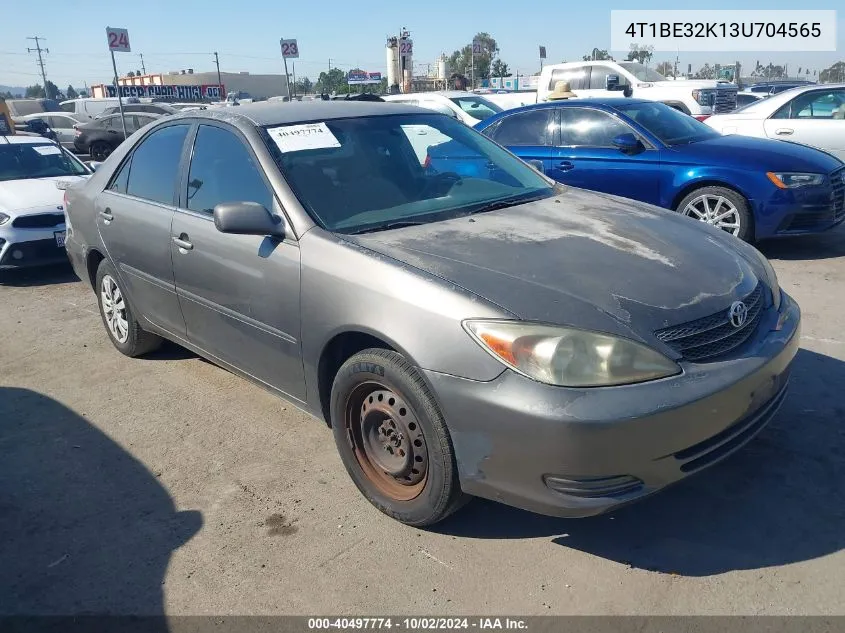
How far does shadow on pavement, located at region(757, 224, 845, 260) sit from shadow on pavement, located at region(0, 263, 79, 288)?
7160mm

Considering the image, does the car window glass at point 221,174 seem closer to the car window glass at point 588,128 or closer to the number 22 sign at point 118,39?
the car window glass at point 588,128

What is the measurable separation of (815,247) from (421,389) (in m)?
5.96

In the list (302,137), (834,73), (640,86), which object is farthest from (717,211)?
(834,73)

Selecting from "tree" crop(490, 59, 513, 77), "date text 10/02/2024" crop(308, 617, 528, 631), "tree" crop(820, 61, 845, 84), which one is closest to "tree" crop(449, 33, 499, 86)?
"tree" crop(490, 59, 513, 77)

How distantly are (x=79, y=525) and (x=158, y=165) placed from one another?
2148 mm

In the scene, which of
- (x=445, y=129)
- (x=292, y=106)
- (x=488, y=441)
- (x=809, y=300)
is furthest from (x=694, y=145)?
(x=488, y=441)

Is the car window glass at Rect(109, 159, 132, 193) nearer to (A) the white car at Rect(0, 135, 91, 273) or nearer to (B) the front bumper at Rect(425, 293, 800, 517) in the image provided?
(A) the white car at Rect(0, 135, 91, 273)

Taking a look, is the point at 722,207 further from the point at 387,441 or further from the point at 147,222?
the point at 147,222

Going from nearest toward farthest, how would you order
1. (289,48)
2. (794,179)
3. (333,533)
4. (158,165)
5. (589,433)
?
1. (589,433)
2. (333,533)
3. (158,165)
4. (794,179)
5. (289,48)

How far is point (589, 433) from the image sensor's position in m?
2.28

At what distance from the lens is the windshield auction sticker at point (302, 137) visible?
3453mm

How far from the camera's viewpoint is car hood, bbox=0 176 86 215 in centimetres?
739

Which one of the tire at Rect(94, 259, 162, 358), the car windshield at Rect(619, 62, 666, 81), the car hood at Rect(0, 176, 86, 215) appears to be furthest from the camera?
the car windshield at Rect(619, 62, 666, 81)

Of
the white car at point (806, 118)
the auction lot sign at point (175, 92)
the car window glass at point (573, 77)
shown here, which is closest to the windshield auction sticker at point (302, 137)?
the white car at point (806, 118)
